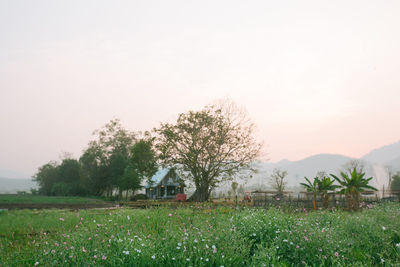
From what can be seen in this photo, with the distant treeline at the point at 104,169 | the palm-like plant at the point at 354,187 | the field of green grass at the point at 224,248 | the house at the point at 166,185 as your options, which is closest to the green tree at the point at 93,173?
the distant treeline at the point at 104,169

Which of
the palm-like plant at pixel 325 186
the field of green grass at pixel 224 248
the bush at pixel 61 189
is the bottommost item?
the bush at pixel 61 189

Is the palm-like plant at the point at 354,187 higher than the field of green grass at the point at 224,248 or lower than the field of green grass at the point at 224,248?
higher

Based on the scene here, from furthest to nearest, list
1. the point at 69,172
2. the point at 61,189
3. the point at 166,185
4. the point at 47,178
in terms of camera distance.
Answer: the point at 47,178
the point at 69,172
the point at 61,189
the point at 166,185

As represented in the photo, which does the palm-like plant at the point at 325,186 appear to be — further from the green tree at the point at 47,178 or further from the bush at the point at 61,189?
the green tree at the point at 47,178

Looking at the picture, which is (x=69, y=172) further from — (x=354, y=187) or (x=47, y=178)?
(x=354, y=187)

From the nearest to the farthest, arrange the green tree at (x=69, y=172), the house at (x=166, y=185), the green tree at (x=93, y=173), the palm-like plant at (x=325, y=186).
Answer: the palm-like plant at (x=325, y=186) < the house at (x=166, y=185) < the green tree at (x=93, y=173) < the green tree at (x=69, y=172)

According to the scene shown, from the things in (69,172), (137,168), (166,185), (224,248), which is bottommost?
(166,185)

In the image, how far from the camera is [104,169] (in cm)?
5156

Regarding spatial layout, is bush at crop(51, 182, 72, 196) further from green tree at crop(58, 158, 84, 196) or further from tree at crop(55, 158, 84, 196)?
green tree at crop(58, 158, 84, 196)

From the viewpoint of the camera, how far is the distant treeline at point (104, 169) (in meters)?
46.2

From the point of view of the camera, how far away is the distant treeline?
1818 inches

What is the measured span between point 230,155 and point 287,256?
84.4ft

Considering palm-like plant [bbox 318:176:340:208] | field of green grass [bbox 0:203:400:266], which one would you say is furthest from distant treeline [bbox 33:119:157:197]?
field of green grass [bbox 0:203:400:266]

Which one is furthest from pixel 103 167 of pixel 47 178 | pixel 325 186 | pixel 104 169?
pixel 325 186
